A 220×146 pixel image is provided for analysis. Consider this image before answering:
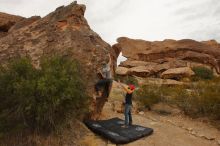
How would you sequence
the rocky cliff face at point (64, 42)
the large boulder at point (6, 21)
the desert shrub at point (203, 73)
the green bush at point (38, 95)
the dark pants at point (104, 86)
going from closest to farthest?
the green bush at point (38, 95) < the rocky cliff face at point (64, 42) < the dark pants at point (104, 86) < the large boulder at point (6, 21) < the desert shrub at point (203, 73)

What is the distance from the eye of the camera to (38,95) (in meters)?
7.50

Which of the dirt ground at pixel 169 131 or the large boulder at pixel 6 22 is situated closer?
the dirt ground at pixel 169 131

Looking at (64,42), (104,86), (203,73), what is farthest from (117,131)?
(203,73)

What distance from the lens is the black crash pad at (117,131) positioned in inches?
305

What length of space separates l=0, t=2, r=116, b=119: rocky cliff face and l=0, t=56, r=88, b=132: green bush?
3.29ft

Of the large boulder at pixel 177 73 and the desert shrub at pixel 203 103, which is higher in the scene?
the large boulder at pixel 177 73

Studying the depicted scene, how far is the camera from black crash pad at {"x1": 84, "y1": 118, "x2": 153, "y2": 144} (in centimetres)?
776

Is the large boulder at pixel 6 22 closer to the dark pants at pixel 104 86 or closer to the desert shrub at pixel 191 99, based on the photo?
the desert shrub at pixel 191 99

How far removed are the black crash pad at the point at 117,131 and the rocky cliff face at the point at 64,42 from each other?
96cm

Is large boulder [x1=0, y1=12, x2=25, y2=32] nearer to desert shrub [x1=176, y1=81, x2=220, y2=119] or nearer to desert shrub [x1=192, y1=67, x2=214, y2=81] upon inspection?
desert shrub [x1=176, y1=81, x2=220, y2=119]

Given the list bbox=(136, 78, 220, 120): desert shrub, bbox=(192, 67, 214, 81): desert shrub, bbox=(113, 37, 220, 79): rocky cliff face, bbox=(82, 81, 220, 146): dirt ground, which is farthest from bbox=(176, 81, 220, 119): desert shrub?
bbox=(113, 37, 220, 79): rocky cliff face

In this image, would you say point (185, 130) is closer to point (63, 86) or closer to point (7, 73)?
point (63, 86)

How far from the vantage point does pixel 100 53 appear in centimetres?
991

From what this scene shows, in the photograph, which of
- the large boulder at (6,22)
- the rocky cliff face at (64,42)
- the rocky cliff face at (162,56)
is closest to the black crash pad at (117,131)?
the rocky cliff face at (64,42)
